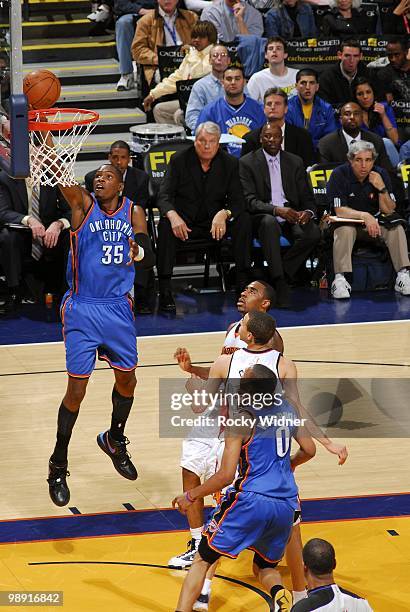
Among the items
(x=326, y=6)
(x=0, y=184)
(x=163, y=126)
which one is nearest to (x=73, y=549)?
(x=0, y=184)

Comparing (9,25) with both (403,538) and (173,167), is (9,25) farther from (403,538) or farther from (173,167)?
(173,167)

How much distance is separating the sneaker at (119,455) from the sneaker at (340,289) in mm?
4707

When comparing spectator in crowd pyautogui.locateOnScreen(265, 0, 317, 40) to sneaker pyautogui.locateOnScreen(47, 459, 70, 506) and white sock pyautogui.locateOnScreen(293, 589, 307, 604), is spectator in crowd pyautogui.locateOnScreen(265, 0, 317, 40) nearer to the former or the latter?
sneaker pyautogui.locateOnScreen(47, 459, 70, 506)

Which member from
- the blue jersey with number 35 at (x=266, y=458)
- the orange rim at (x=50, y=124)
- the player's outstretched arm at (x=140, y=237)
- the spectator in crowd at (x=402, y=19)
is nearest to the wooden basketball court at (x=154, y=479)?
the blue jersey with number 35 at (x=266, y=458)

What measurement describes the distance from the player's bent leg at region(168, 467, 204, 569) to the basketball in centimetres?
241

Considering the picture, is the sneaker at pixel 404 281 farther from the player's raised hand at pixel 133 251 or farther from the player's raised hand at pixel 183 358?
the player's raised hand at pixel 183 358

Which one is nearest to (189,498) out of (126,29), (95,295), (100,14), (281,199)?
(95,295)

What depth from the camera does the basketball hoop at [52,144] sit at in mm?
6805

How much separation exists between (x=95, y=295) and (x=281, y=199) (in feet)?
15.8

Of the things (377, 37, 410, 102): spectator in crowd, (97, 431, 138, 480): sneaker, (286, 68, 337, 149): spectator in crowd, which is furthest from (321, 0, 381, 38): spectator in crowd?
(97, 431, 138, 480): sneaker

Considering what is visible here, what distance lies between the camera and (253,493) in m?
5.48

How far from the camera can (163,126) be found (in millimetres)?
12539

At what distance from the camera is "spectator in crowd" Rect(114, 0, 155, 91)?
14.6 m

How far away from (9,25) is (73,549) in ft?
9.63
